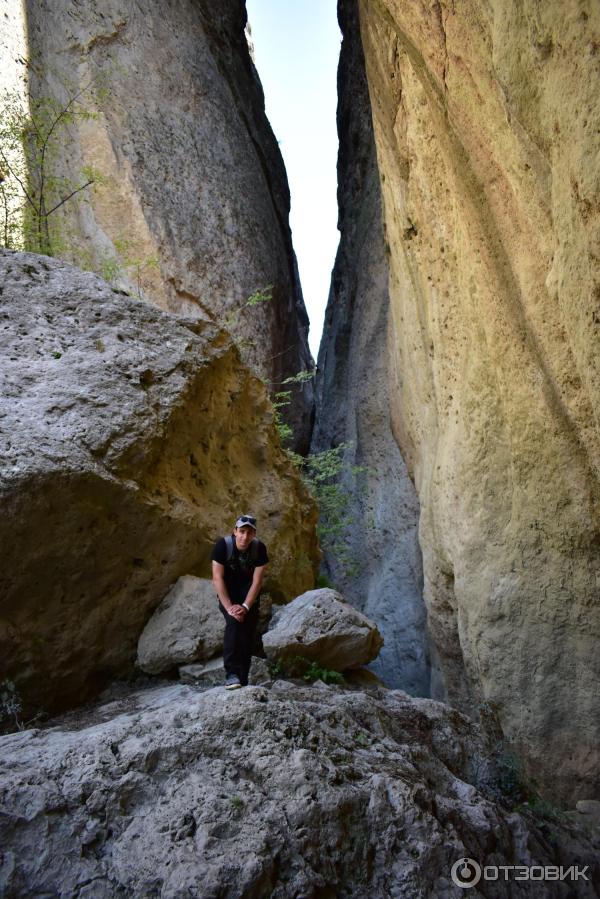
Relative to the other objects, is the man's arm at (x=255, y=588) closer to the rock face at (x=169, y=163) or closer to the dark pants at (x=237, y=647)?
the dark pants at (x=237, y=647)

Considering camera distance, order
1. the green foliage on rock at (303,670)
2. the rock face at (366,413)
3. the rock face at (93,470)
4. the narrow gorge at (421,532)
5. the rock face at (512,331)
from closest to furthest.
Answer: the narrow gorge at (421,532) → the rock face at (512,331) → the rock face at (93,470) → the green foliage on rock at (303,670) → the rock face at (366,413)

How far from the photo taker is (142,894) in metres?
3.32

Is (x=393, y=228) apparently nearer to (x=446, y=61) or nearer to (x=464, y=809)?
(x=446, y=61)

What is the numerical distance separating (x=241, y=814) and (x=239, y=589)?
2015mm

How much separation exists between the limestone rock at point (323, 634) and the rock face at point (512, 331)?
3.55 ft

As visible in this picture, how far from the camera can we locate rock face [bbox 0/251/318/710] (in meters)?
5.86

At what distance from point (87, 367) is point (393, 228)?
479 centimetres

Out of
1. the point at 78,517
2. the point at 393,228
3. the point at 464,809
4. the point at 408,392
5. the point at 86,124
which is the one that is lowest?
the point at 464,809

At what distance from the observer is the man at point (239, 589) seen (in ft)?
17.8

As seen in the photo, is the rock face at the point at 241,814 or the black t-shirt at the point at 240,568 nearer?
the rock face at the point at 241,814

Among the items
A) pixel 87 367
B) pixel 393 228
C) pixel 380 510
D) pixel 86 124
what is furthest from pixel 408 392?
pixel 86 124

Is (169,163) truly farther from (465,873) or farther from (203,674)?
(465,873)

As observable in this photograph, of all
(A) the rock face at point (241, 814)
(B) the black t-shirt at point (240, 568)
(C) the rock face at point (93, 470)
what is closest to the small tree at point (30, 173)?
(C) the rock face at point (93, 470)

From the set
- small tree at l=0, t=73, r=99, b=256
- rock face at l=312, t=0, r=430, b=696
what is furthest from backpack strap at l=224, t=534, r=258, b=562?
rock face at l=312, t=0, r=430, b=696
